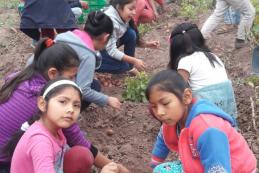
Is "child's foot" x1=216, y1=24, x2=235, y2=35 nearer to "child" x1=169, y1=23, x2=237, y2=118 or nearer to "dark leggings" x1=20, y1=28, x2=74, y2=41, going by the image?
"dark leggings" x1=20, y1=28, x2=74, y2=41

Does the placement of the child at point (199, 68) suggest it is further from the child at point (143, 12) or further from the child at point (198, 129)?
the child at point (143, 12)

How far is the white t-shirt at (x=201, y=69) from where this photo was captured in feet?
10.9

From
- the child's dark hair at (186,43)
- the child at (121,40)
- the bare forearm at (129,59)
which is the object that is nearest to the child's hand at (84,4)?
the child at (121,40)

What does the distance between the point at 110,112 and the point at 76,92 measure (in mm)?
1876

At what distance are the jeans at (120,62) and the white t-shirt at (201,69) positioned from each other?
1.50 m

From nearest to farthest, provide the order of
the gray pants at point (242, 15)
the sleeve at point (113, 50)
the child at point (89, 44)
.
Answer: the child at point (89, 44), the sleeve at point (113, 50), the gray pants at point (242, 15)

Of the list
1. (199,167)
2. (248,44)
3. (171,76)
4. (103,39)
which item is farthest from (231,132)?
(248,44)

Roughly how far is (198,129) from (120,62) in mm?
2595

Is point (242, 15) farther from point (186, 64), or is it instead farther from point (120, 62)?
point (186, 64)

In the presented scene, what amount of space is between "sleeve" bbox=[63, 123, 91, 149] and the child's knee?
103 millimetres

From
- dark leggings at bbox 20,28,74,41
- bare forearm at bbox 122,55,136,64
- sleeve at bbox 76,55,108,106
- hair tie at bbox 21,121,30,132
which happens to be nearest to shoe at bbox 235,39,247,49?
bare forearm at bbox 122,55,136,64

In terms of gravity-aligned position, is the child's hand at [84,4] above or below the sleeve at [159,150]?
below

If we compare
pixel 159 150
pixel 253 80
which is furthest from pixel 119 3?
pixel 159 150

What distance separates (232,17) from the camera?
22.3ft
